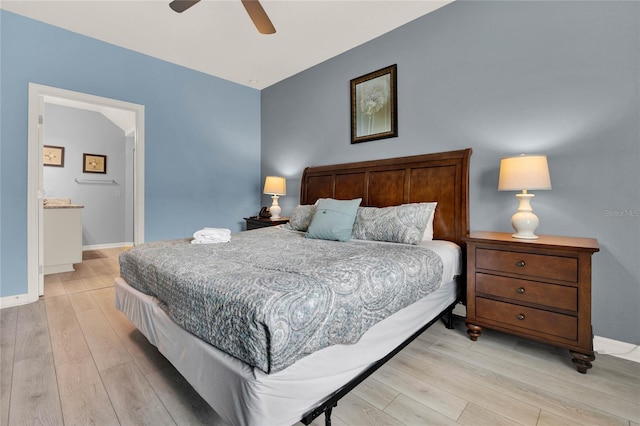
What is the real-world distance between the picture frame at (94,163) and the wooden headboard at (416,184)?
5.01 meters

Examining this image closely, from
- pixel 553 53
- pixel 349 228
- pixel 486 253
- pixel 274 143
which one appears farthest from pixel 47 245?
pixel 553 53

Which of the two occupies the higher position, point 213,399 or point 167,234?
point 167,234

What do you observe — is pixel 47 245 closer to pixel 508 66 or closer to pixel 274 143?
pixel 274 143

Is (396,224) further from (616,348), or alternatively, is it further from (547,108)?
(616,348)

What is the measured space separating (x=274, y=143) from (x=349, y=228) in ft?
8.47

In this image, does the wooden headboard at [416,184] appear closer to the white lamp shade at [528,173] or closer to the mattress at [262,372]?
the white lamp shade at [528,173]

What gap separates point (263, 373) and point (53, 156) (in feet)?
21.3

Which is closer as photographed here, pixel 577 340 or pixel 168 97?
pixel 577 340

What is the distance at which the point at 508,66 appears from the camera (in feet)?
7.64

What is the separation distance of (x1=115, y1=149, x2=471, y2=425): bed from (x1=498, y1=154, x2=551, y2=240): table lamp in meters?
0.45

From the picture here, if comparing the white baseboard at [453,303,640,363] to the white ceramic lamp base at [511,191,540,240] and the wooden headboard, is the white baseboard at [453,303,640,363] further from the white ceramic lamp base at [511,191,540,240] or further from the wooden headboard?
the wooden headboard

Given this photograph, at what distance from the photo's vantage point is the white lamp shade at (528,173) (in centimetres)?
192

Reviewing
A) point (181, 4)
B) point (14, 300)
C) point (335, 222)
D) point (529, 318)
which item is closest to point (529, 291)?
point (529, 318)

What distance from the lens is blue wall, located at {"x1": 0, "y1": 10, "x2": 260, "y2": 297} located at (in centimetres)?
282
